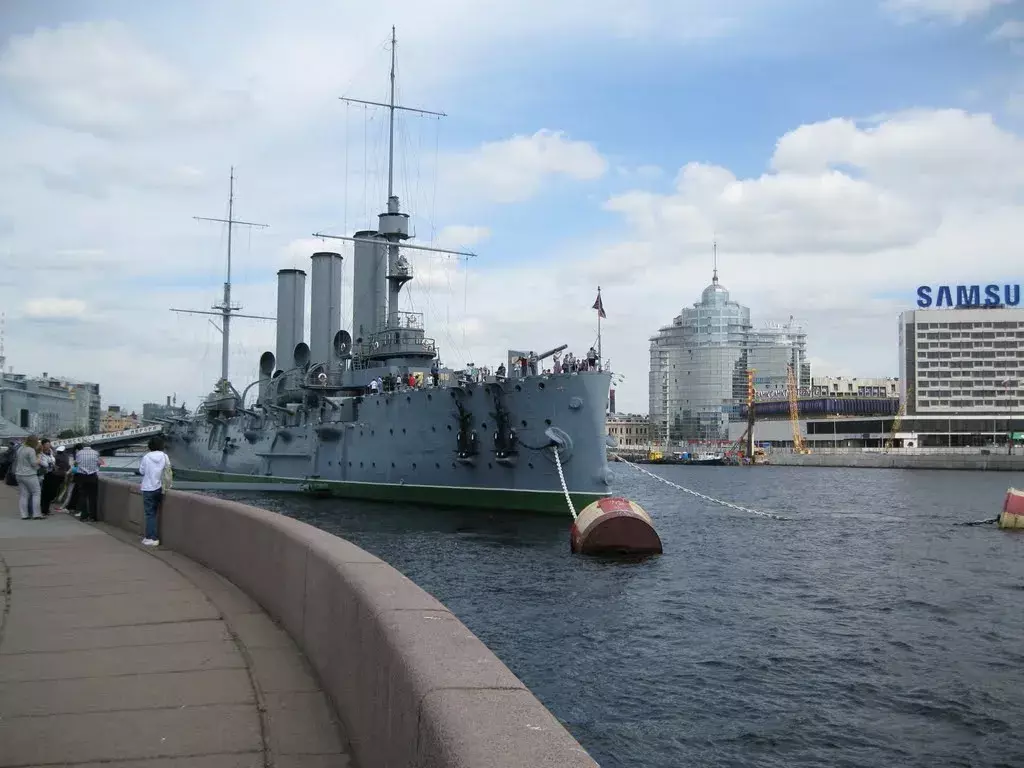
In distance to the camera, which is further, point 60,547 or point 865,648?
point 865,648

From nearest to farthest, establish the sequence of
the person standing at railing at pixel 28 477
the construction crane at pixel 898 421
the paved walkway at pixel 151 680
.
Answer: the paved walkway at pixel 151 680 < the person standing at railing at pixel 28 477 < the construction crane at pixel 898 421

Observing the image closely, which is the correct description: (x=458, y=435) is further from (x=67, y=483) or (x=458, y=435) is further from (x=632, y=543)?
(x=67, y=483)

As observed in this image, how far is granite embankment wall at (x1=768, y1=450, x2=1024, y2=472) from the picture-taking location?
4139 inches

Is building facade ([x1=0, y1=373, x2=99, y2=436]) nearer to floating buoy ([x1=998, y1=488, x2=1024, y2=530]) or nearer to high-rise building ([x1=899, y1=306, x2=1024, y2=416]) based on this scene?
floating buoy ([x1=998, y1=488, x2=1024, y2=530])

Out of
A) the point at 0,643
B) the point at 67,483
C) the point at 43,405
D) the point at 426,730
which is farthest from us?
the point at 43,405

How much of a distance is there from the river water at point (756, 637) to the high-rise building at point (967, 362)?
12566 cm

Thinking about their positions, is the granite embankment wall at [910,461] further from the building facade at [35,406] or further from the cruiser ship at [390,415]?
the building facade at [35,406]

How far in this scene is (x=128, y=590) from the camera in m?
7.86

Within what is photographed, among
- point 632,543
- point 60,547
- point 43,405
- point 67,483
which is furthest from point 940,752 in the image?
point 43,405

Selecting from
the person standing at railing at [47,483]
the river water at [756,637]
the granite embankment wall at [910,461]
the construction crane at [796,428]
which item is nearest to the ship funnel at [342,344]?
the river water at [756,637]

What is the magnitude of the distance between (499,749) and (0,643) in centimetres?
485

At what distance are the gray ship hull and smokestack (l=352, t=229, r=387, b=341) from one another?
6.14 metres

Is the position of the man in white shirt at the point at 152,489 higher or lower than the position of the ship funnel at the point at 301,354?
lower

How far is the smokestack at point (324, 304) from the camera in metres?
51.6
